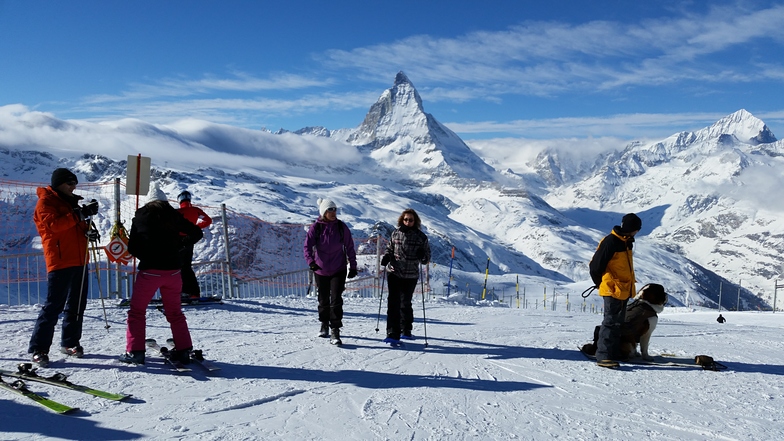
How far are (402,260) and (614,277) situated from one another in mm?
2856

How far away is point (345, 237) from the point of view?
805 centimetres

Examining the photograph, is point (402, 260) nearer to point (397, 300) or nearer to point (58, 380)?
point (397, 300)

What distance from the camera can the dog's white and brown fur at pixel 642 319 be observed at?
7.13 meters

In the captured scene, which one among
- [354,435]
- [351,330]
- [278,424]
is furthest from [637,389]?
[351,330]

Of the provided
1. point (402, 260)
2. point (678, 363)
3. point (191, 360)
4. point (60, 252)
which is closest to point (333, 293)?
point (402, 260)

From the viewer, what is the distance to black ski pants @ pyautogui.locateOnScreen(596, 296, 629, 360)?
686 cm

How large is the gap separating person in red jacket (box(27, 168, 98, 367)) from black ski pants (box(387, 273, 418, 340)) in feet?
12.9

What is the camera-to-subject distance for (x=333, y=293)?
7.98m

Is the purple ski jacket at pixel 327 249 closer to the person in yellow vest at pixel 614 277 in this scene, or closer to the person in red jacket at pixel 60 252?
the person in red jacket at pixel 60 252

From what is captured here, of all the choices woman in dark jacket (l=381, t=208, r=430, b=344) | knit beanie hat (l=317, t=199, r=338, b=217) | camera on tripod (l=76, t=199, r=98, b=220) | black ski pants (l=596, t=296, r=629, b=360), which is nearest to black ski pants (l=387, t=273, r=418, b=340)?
woman in dark jacket (l=381, t=208, r=430, b=344)

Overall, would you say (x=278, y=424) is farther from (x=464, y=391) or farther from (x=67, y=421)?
(x=464, y=391)

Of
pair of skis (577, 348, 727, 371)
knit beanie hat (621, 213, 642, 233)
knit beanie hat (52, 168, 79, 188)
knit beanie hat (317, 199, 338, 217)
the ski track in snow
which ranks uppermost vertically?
knit beanie hat (52, 168, 79, 188)

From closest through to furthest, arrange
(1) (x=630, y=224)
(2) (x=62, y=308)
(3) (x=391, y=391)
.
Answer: (3) (x=391, y=391) → (2) (x=62, y=308) → (1) (x=630, y=224)

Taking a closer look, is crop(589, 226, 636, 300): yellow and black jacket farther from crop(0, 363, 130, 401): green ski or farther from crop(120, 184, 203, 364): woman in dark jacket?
crop(0, 363, 130, 401): green ski
